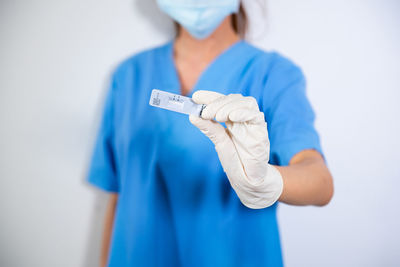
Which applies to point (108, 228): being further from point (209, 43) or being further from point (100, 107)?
point (209, 43)

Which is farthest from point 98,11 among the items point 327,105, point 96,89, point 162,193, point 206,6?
point 327,105

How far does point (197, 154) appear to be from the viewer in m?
0.55

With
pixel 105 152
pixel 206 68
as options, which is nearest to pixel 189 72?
pixel 206 68

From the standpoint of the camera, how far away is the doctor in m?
0.48

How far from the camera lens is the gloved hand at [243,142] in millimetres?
349

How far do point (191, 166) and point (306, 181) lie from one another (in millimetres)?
211

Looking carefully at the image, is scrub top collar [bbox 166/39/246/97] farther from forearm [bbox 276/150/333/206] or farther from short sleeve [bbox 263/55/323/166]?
forearm [bbox 276/150/333/206]

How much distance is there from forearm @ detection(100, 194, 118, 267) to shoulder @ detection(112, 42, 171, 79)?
0.97 ft

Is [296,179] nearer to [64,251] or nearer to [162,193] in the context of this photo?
[162,193]

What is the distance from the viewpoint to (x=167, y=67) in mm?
624

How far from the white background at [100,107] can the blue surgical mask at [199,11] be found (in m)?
0.12

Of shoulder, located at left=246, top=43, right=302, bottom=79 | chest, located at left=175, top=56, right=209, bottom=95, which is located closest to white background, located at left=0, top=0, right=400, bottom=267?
shoulder, located at left=246, top=43, right=302, bottom=79

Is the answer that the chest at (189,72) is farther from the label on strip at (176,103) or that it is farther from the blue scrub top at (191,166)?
the label on strip at (176,103)

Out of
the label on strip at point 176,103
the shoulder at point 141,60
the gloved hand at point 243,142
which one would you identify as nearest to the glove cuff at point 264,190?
the gloved hand at point 243,142
